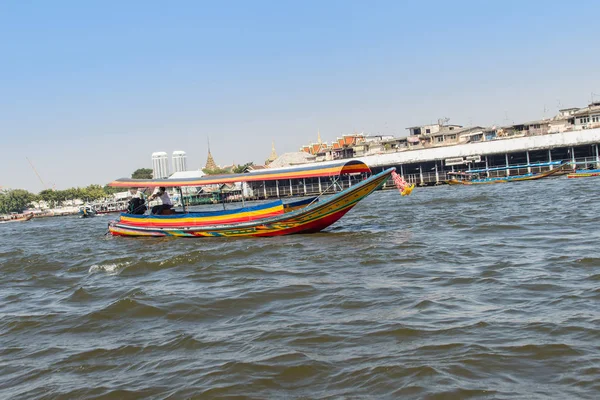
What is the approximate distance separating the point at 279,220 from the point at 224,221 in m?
1.52

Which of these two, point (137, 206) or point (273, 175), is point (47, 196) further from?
point (273, 175)

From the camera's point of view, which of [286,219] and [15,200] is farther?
[15,200]

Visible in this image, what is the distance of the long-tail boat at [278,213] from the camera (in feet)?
44.2

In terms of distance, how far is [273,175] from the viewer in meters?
15.1

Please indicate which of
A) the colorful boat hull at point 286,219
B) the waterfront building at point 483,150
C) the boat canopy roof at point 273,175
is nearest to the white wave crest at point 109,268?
the colorful boat hull at point 286,219

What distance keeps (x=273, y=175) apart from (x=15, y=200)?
78099mm

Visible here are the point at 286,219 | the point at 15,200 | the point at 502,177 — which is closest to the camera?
the point at 286,219

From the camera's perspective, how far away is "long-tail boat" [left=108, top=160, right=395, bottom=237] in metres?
13.5

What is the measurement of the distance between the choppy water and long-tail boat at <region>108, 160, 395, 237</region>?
2.56 meters

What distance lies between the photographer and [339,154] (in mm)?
67688

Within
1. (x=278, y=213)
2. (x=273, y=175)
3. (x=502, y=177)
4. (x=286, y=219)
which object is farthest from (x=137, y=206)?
(x=502, y=177)

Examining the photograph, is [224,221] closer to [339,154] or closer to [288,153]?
[339,154]

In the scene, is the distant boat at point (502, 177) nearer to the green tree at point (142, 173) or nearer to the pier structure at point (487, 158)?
the pier structure at point (487, 158)

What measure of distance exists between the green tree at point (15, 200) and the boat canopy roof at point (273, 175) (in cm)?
7327
